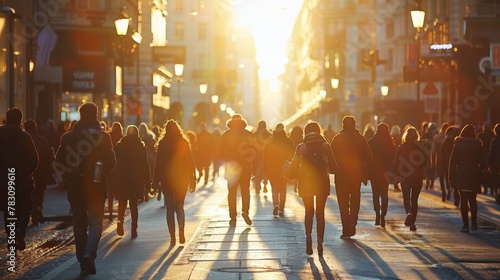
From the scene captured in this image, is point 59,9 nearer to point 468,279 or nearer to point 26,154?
point 26,154

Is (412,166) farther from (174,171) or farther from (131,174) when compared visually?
(131,174)

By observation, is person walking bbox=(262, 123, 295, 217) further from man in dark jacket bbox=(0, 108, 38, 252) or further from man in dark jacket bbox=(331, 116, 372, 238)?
man in dark jacket bbox=(0, 108, 38, 252)

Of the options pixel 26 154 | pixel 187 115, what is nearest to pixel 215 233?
pixel 26 154

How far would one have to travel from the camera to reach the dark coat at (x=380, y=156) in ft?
66.0

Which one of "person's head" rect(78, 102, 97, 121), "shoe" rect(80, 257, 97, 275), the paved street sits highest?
"person's head" rect(78, 102, 97, 121)

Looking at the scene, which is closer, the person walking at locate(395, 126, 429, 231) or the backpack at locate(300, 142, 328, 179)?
the backpack at locate(300, 142, 328, 179)

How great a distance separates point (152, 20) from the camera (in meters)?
67.4

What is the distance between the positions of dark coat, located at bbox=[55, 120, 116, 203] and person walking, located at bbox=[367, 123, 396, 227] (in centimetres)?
764

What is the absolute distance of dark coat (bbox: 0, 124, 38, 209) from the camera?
1454 centimetres

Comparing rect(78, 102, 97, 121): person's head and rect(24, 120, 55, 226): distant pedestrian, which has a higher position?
rect(78, 102, 97, 121): person's head

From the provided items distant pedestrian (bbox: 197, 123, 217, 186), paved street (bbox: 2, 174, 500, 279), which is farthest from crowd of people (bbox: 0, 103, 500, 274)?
distant pedestrian (bbox: 197, 123, 217, 186)

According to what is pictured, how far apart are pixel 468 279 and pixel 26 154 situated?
591cm

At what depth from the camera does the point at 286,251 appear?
15.4m

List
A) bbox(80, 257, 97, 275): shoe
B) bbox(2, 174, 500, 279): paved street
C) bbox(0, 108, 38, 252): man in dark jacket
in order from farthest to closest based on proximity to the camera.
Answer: bbox(0, 108, 38, 252): man in dark jacket < bbox(2, 174, 500, 279): paved street < bbox(80, 257, 97, 275): shoe
